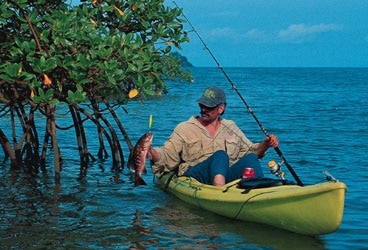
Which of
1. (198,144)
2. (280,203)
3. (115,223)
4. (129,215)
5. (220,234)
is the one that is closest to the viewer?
(280,203)

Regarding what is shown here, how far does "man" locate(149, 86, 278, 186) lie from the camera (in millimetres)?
9203

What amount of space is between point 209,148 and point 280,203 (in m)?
1.95

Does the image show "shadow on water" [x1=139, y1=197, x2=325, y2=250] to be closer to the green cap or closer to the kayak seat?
the kayak seat

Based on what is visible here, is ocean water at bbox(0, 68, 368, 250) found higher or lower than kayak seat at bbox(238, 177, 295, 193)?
lower

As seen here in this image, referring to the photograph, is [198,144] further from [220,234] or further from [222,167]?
[220,234]

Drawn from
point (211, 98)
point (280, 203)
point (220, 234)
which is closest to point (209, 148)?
point (211, 98)

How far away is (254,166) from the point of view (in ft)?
30.1

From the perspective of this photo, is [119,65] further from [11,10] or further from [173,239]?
[173,239]

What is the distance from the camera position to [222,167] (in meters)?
9.11

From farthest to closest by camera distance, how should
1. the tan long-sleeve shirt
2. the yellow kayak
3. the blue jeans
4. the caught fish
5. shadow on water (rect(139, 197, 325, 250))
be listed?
the tan long-sleeve shirt, the blue jeans, the caught fish, shadow on water (rect(139, 197, 325, 250)), the yellow kayak

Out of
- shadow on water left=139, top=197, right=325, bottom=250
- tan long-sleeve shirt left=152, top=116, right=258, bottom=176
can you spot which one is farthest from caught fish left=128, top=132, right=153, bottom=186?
tan long-sleeve shirt left=152, top=116, right=258, bottom=176

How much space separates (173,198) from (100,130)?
115 inches

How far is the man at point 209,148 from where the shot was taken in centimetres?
920

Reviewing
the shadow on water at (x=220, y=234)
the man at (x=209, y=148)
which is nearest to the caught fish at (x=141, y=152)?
the man at (x=209, y=148)
